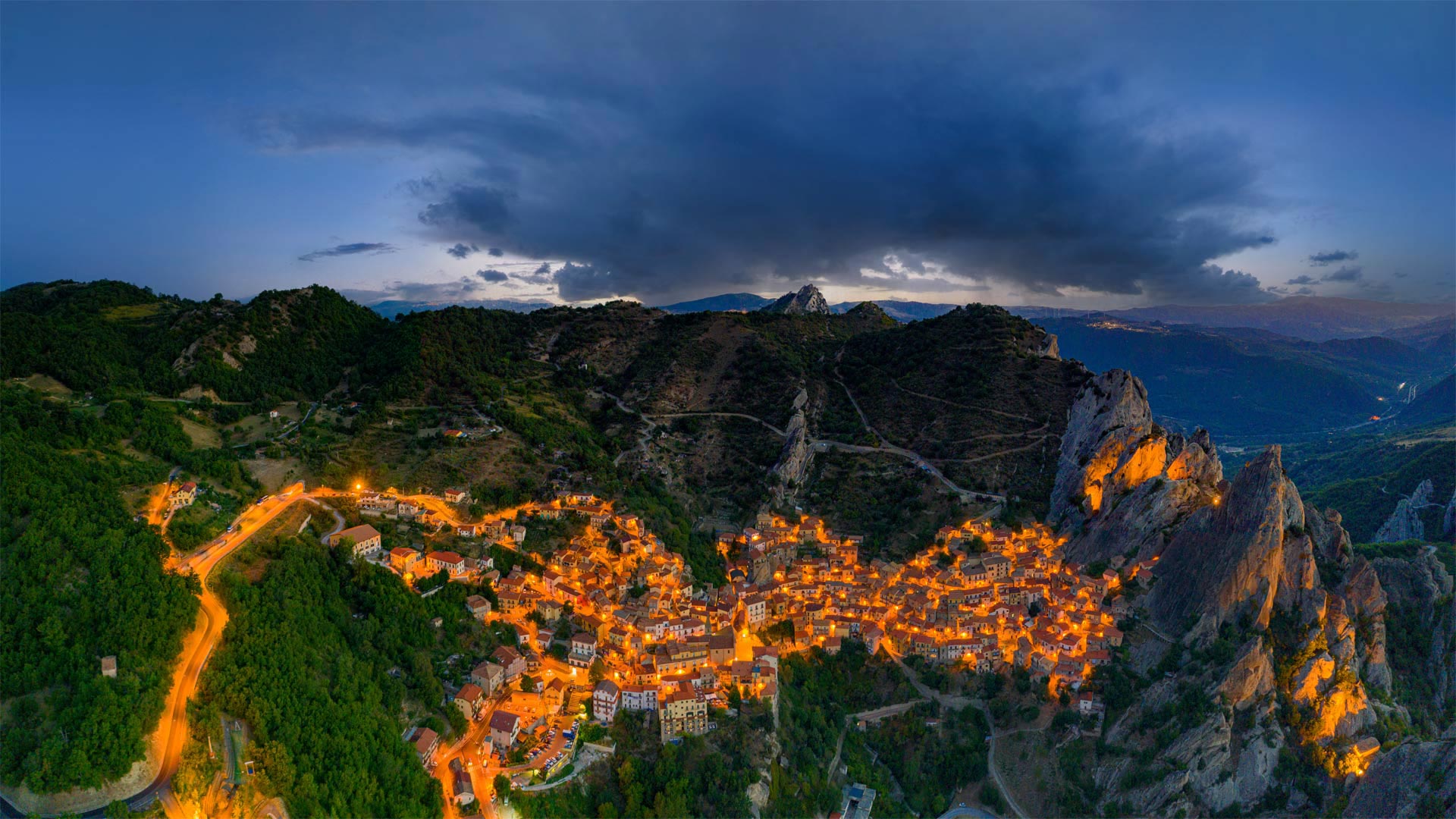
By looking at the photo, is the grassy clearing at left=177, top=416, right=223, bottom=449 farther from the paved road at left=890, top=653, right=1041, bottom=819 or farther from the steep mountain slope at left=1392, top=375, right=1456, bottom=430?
the steep mountain slope at left=1392, top=375, right=1456, bottom=430

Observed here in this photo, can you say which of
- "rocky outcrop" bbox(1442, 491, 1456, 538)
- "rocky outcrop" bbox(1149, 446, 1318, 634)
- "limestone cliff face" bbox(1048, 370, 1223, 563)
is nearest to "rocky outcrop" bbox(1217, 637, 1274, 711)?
"rocky outcrop" bbox(1149, 446, 1318, 634)

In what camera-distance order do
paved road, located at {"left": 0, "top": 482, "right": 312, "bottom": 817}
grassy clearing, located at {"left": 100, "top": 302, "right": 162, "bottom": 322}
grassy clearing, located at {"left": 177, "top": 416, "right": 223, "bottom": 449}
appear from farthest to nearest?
grassy clearing, located at {"left": 100, "top": 302, "right": 162, "bottom": 322}
grassy clearing, located at {"left": 177, "top": 416, "right": 223, "bottom": 449}
paved road, located at {"left": 0, "top": 482, "right": 312, "bottom": 817}

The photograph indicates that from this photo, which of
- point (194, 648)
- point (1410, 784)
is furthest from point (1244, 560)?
point (194, 648)

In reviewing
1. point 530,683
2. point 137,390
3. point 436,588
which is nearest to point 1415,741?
point 530,683

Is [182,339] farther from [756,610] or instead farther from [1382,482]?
[1382,482]

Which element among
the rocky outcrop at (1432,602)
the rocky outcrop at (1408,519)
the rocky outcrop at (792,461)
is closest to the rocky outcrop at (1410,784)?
the rocky outcrop at (1432,602)

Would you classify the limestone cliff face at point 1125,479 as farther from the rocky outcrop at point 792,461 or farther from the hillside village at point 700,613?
the rocky outcrop at point 792,461
